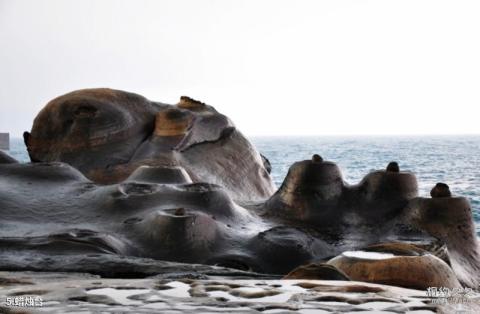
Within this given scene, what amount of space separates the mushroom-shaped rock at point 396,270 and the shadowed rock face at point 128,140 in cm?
343

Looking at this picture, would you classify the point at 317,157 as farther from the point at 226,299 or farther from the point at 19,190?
the point at 226,299

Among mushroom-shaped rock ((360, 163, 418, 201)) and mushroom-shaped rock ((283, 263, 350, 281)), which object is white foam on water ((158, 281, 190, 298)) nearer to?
mushroom-shaped rock ((283, 263, 350, 281))

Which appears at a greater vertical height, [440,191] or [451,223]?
[440,191]

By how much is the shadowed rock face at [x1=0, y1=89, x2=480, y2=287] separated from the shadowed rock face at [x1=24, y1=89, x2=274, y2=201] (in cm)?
1

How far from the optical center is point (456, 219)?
5.60m

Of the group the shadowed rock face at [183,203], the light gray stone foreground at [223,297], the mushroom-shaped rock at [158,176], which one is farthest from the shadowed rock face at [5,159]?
the light gray stone foreground at [223,297]

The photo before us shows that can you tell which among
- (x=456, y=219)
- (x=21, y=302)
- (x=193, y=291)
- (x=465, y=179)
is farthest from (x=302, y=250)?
(x=465, y=179)

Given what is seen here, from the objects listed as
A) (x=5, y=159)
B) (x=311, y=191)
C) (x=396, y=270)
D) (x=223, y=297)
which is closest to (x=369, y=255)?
(x=396, y=270)

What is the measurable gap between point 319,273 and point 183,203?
202 cm

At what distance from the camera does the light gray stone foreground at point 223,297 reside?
2426mm

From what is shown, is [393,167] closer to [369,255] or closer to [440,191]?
[440,191]

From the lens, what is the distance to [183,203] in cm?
512

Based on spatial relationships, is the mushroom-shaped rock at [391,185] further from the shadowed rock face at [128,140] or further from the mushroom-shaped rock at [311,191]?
the shadowed rock face at [128,140]

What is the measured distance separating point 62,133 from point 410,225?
3.76 metres
